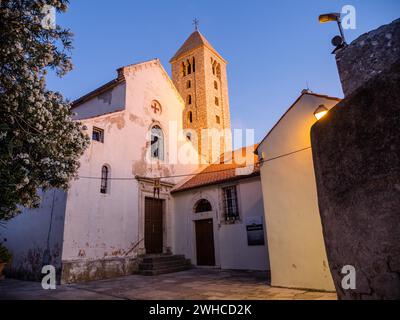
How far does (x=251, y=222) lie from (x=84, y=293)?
756cm

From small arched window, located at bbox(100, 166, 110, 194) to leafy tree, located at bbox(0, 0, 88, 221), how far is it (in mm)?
5738

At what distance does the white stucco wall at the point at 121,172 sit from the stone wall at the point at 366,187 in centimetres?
1032

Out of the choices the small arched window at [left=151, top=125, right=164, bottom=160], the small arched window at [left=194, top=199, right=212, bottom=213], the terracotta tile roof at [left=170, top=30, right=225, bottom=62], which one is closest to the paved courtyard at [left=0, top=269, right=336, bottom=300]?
the small arched window at [left=194, top=199, right=212, bottom=213]

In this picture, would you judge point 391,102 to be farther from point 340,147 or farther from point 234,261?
point 234,261

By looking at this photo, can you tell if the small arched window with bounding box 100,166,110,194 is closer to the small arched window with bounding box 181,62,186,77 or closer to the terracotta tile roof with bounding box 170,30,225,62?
the small arched window with bounding box 181,62,186,77

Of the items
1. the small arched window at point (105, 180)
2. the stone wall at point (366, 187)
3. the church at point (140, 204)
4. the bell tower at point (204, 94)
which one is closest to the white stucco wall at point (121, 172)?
the church at point (140, 204)

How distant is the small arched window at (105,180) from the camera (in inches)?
476

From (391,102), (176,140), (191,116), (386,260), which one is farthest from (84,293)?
(191,116)

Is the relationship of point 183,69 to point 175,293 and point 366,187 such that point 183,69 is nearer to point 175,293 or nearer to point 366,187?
point 175,293

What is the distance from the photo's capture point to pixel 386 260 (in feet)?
7.11

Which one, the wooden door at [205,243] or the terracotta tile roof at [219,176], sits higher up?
the terracotta tile roof at [219,176]

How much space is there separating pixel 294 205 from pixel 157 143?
9.97m

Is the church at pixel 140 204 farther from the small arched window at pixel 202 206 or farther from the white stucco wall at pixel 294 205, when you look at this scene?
the white stucco wall at pixel 294 205

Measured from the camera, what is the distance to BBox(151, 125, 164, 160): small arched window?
15391 mm
